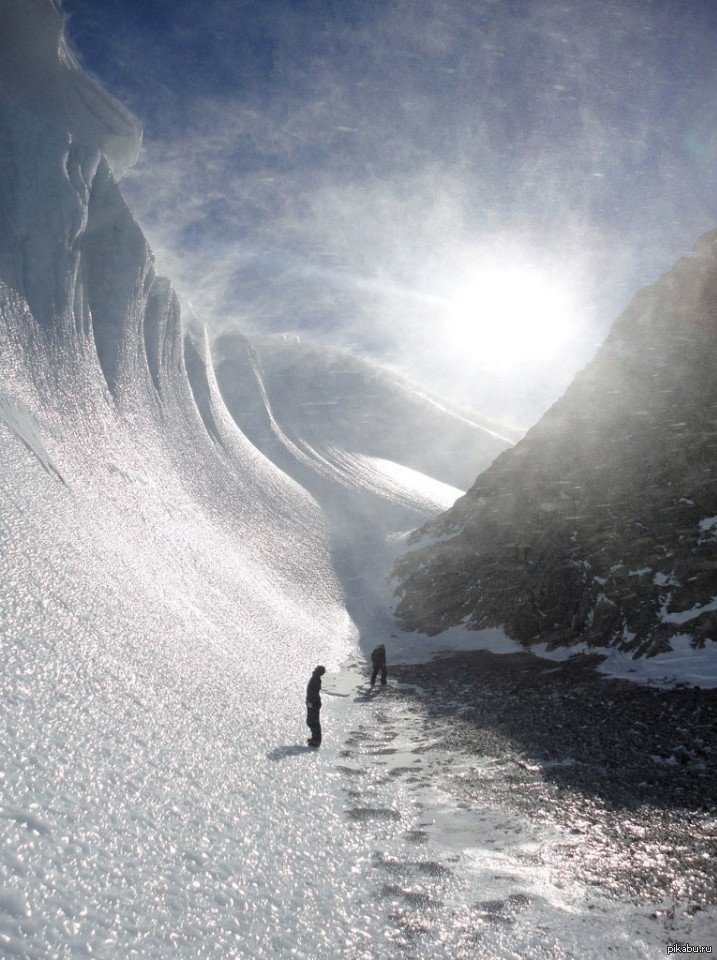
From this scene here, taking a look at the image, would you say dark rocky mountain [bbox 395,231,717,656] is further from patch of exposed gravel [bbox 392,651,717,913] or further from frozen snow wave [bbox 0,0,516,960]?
frozen snow wave [bbox 0,0,516,960]

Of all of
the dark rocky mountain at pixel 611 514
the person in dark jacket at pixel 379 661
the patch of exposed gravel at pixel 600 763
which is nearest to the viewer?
the patch of exposed gravel at pixel 600 763

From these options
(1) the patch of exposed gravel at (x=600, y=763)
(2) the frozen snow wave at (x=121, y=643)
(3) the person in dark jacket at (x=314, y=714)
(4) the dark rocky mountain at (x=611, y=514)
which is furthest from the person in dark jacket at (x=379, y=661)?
(4) the dark rocky mountain at (x=611, y=514)

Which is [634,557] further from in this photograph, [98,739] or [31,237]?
[31,237]

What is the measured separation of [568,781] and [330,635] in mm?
18046

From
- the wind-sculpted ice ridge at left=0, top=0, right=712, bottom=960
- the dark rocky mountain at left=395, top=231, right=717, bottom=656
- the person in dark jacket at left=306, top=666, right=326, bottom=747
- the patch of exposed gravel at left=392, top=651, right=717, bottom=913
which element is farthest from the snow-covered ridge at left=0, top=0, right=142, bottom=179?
the dark rocky mountain at left=395, top=231, right=717, bottom=656

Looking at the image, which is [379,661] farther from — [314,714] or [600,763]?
[600,763]

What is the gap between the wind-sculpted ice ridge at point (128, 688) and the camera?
5539mm

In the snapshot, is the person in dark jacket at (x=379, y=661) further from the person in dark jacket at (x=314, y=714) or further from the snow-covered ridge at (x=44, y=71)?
the snow-covered ridge at (x=44, y=71)

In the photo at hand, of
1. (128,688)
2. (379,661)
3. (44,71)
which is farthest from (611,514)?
(44,71)

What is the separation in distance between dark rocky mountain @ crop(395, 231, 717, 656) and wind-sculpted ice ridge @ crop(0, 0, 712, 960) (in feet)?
33.6

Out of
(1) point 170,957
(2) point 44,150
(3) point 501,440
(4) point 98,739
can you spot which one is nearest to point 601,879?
(1) point 170,957

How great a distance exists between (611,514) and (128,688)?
27136 millimetres

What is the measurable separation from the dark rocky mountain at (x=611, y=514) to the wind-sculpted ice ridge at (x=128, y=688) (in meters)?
10.3

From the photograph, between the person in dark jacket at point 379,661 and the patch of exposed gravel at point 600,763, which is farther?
the person in dark jacket at point 379,661
